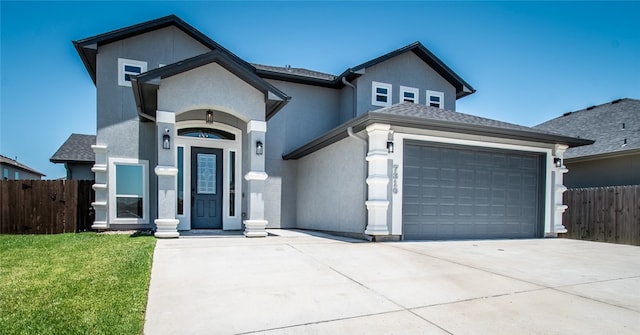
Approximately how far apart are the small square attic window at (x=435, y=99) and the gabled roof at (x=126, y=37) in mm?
7989

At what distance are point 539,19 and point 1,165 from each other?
29.0m

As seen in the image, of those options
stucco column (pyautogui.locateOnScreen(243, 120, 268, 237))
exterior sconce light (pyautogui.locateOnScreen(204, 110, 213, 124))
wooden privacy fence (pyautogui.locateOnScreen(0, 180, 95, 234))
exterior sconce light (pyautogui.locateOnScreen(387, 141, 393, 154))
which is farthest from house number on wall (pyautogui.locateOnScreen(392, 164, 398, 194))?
wooden privacy fence (pyautogui.locateOnScreen(0, 180, 95, 234))

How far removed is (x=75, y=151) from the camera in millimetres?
17078

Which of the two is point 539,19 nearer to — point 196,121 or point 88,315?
point 196,121

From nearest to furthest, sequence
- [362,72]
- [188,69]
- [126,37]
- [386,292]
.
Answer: [386,292]
[188,69]
[126,37]
[362,72]

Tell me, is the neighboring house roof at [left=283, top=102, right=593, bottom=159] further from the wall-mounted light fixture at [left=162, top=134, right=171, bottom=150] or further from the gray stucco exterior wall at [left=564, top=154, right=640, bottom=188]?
→ the wall-mounted light fixture at [left=162, top=134, right=171, bottom=150]

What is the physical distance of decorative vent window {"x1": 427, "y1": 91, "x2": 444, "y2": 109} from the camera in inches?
518

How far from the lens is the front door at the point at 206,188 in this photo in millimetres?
9867

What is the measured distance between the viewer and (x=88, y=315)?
2955 mm

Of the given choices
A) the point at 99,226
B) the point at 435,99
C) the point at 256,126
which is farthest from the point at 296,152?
the point at 99,226

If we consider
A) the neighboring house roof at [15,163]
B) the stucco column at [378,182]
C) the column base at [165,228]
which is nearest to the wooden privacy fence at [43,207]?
the column base at [165,228]

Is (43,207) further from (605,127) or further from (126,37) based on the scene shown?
(605,127)

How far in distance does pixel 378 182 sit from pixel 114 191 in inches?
302

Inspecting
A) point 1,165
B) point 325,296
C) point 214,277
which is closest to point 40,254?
point 214,277
